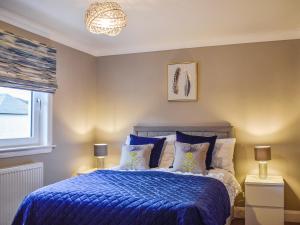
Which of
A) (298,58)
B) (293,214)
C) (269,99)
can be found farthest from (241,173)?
(298,58)

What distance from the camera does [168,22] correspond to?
3312 millimetres

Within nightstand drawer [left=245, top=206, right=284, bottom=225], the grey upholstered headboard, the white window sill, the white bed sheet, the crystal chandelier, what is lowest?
nightstand drawer [left=245, top=206, right=284, bottom=225]

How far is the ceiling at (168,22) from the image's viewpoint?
9.21 feet

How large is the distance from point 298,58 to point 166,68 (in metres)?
1.68

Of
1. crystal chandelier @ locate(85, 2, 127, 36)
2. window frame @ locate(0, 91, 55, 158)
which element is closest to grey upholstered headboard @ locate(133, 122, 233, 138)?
window frame @ locate(0, 91, 55, 158)

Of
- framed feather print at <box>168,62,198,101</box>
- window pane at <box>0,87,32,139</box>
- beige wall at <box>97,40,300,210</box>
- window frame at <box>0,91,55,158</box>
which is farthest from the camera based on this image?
framed feather print at <box>168,62,198,101</box>

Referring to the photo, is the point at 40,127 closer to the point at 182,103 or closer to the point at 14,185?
the point at 14,185

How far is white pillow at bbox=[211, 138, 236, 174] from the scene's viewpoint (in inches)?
139

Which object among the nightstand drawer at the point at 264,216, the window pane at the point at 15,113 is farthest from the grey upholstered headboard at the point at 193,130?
the window pane at the point at 15,113

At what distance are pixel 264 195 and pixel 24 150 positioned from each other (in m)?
2.65

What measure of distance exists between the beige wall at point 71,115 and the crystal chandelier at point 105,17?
123 centimetres

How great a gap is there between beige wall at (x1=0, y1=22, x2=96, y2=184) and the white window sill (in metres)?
0.06

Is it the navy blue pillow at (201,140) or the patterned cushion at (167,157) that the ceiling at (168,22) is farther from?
the patterned cushion at (167,157)

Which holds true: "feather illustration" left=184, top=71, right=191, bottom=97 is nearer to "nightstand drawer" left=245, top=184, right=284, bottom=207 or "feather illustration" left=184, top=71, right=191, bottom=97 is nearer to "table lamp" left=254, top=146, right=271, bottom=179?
"table lamp" left=254, top=146, right=271, bottom=179
